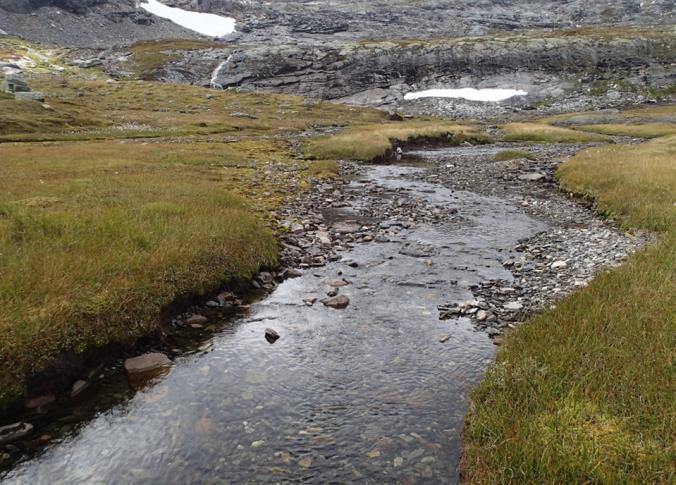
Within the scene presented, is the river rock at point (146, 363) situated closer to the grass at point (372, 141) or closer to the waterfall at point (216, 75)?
the grass at point (372, 141)

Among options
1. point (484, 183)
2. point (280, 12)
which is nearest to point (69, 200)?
point (484, 183)

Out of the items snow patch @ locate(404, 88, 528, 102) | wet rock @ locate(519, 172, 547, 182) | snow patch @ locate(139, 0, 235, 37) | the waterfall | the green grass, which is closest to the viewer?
wet rock @ locate(519, 172, 547, 182)

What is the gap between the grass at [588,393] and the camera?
546 cm

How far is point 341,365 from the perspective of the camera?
920 cm

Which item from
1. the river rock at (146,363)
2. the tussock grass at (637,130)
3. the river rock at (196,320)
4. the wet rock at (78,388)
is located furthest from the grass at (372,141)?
the wet rock at (78,388)

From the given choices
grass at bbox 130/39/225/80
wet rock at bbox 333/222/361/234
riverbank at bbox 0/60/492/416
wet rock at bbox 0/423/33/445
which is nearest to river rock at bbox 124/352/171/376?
riverbank at bbox 0/60/492/416

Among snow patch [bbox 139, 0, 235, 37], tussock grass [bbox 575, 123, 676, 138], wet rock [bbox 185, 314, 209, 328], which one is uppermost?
snow patch [bbox 139, 0, 235, 37]

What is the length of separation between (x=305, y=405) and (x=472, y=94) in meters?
107

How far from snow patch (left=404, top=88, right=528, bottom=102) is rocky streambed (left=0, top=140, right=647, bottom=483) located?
298ft

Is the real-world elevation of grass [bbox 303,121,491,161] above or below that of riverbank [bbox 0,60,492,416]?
below

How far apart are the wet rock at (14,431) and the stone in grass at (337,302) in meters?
6.70

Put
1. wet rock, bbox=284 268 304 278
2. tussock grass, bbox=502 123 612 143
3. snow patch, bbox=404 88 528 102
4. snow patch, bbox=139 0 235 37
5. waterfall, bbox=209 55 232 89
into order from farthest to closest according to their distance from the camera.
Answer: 1. snow patch, bbox=139 0 235 37
2. waterfall, bbox=209 55 232 89
3. snow patch, bbox=404 88 528 102
4. tussock grass, bbox=502 123 612 143
5. wet rock, bbox=284 268 304 278

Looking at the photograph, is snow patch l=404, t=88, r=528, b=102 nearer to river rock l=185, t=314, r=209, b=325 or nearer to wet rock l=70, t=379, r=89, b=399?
river rock l=185, t=314, r=209, b=325

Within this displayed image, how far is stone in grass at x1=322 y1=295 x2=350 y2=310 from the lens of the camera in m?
11.9
